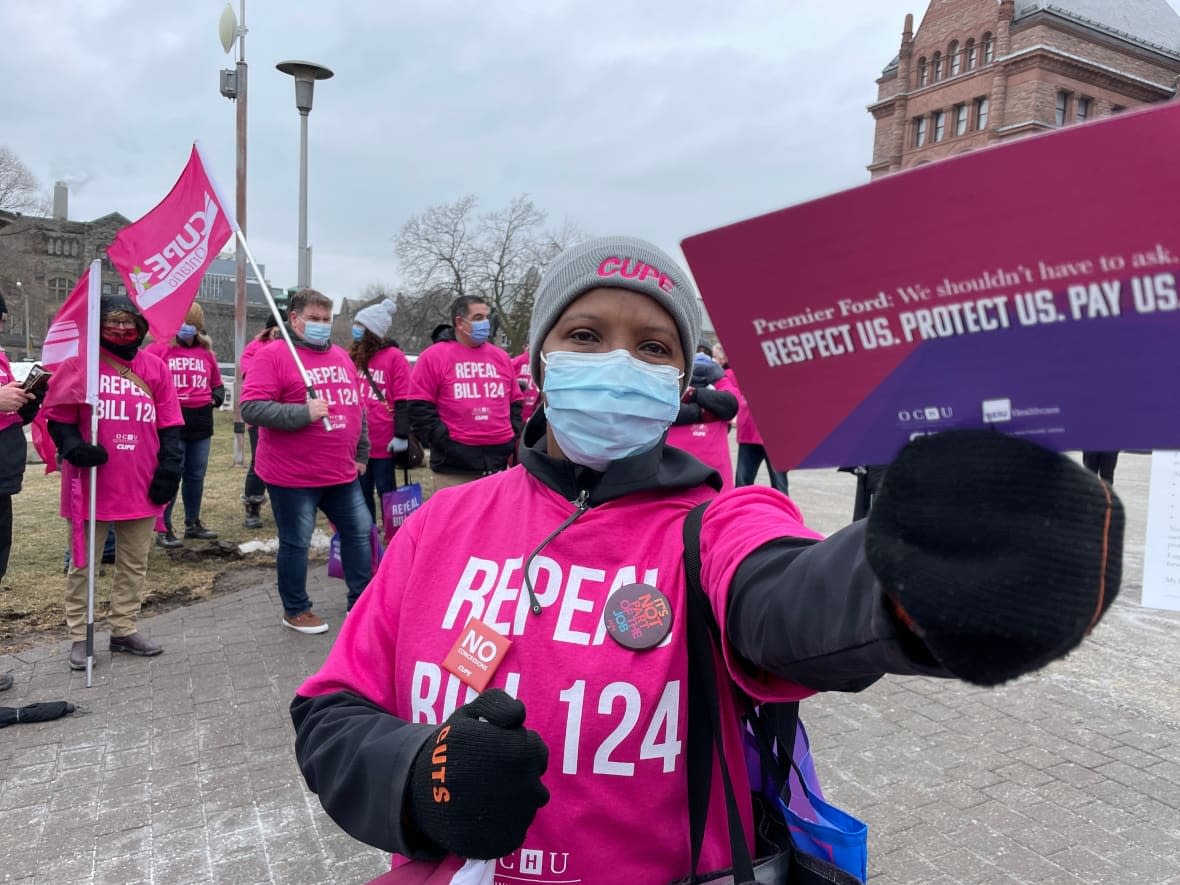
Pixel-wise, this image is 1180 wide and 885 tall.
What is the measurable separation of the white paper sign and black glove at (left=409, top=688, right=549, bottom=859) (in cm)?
328

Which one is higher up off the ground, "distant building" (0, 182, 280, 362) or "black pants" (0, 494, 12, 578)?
"distant building" (0, 182, 280, 362)

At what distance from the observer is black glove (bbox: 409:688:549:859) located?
1.11 m

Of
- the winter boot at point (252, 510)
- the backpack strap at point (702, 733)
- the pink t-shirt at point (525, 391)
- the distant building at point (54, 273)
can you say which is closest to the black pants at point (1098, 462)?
the backpack strap at point (702, 733)

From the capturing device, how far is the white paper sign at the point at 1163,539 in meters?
3.44

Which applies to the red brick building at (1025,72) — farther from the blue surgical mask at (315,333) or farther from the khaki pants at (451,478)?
the blue surgical mask at (315,333)

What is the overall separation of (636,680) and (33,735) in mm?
3995

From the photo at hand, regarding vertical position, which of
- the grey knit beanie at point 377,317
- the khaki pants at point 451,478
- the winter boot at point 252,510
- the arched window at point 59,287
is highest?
the arched window at point 59,287

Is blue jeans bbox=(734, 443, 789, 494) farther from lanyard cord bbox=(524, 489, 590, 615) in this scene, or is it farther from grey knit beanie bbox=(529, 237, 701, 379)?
lanyard cord bbox=(524, 489, 590, 615)

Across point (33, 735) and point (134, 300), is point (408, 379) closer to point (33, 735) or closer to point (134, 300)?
point (134, 300)

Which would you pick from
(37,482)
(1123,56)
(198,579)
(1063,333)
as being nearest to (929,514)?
(1063,333)

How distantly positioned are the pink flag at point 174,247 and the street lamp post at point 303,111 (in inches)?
271

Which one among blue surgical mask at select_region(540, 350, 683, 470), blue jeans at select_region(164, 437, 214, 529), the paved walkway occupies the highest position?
blue surgical mask at select_region(540, 350, 683, 470)

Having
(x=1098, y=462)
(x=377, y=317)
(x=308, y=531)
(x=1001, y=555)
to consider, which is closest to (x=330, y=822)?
(x=308, y=531)

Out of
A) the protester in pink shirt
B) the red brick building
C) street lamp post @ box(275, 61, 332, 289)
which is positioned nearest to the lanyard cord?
the protester in pink shirt
